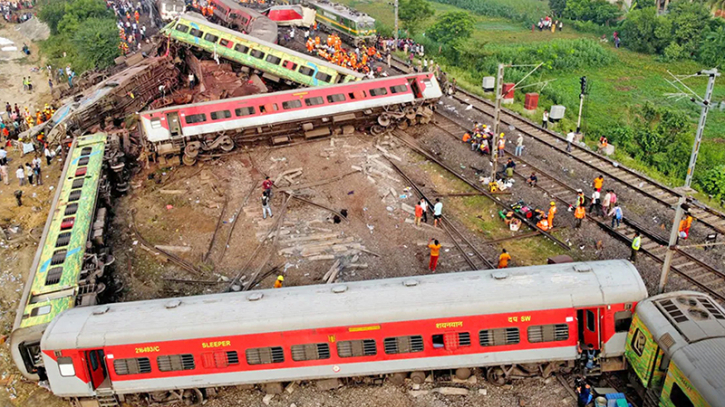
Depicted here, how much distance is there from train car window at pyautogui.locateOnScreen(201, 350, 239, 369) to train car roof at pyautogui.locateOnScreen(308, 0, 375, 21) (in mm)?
39195

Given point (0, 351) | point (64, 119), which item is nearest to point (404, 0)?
point (64, 119)

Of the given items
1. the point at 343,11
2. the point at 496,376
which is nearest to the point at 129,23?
the point at 343,11

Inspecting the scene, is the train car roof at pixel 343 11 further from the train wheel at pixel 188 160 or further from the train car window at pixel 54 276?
the train car window at pixel 54 276

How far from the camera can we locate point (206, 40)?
41031 mm

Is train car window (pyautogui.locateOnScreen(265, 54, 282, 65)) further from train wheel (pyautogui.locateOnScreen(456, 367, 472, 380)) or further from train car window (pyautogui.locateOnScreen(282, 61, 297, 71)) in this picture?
train wheel (pyautogui.locateOnScreen(456, 367, 472, 380))

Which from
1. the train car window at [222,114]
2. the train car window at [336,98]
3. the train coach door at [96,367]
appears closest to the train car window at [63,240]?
the train coach door at [96,367]

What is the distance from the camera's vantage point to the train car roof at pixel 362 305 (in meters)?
16.6

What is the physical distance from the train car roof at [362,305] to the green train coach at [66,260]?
1935mm

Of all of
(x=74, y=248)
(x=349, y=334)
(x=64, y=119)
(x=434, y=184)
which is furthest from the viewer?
(x=64, y=119)

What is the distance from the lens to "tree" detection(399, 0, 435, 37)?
2202 inches

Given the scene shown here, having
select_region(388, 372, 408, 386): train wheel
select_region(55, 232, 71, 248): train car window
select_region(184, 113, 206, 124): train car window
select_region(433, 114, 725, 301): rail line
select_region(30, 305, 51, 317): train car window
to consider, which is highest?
select_region(184, 113, 206, 124): train car window

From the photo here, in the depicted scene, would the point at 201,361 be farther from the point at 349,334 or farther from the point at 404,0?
the point at 404,0

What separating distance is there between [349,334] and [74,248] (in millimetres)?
11380

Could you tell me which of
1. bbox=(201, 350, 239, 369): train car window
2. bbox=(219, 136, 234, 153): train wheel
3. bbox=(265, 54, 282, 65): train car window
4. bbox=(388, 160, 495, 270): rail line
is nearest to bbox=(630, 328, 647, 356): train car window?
bbox=(388, 160, 495, 270): rail line
